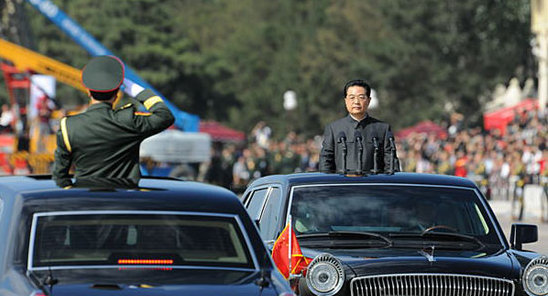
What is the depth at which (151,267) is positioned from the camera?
6531mm

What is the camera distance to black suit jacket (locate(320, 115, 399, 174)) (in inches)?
448

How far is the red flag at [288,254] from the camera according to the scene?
8805 mm

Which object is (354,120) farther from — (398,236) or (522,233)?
(522,233)

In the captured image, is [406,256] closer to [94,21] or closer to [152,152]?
[152,152]

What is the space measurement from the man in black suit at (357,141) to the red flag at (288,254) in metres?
2.32

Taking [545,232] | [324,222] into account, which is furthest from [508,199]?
[324,222]

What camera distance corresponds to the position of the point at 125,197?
22.3ft

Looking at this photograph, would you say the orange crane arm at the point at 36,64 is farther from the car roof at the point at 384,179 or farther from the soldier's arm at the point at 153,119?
the soldier's arm at the point at 153,119

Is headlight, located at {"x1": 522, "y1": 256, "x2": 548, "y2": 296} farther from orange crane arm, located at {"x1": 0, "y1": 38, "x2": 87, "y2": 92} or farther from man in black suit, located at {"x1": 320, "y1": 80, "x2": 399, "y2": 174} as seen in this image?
orange crane arm, located at {"x1": 0, "y1": 38, "x2": 87, "y2": 92}

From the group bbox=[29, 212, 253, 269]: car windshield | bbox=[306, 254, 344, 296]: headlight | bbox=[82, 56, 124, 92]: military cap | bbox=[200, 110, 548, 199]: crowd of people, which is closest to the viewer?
bbox=[29, 212, 253, 269]: car windshield

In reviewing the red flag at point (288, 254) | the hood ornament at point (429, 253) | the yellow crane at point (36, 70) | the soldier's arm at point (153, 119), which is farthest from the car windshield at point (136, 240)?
the yellow crane at point (36, 70)

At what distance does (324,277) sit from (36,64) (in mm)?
35603

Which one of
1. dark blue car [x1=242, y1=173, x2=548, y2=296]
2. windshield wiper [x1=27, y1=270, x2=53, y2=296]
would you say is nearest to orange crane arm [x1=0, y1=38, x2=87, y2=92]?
dark blue car [x1=242, y1=173, x2=548, y2=296]

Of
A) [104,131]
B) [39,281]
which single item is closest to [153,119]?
[104,131]
